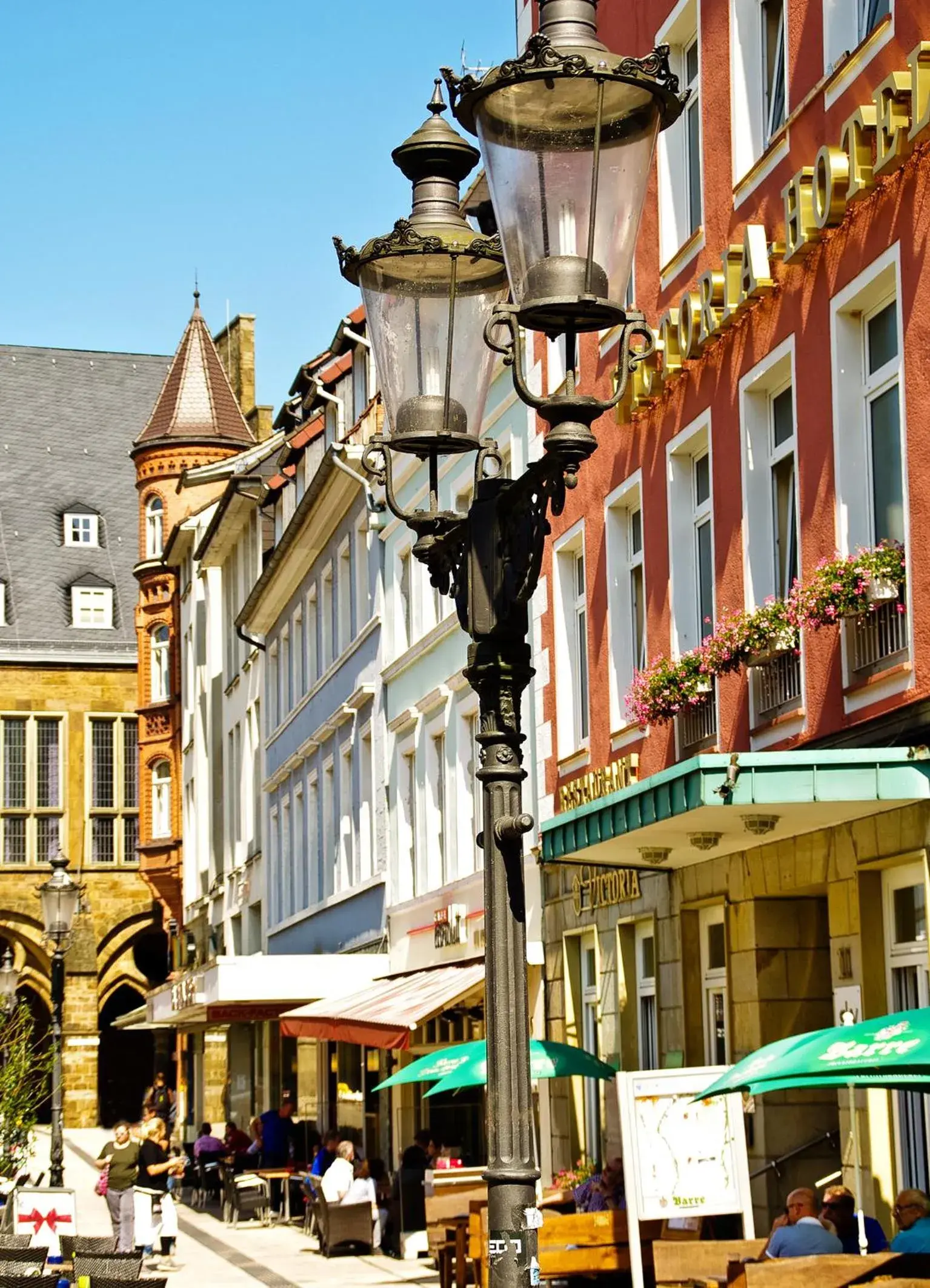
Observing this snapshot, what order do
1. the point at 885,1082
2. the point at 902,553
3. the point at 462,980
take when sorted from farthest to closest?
the point at 462,980
the point at 902,553
the point at 885,1082

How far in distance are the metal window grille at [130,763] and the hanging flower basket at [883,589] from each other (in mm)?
57601

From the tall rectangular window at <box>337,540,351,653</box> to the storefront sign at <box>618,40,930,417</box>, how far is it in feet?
53.1

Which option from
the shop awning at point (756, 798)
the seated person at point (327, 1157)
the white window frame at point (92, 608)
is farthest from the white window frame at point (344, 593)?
the white window frame at point (92, 608)

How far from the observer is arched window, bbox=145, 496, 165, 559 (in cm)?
5878

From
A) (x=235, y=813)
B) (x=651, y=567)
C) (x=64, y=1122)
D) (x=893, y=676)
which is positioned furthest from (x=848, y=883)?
(x=64, y=1122)

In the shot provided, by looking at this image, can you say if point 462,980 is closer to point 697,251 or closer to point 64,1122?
point 697,251

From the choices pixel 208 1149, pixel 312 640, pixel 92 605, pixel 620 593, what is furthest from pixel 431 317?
pixel 92 605

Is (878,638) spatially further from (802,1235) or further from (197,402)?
(197,402)

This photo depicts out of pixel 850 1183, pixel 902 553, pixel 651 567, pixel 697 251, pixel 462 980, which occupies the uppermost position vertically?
pixel 697 251

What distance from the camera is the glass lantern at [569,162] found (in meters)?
6.54

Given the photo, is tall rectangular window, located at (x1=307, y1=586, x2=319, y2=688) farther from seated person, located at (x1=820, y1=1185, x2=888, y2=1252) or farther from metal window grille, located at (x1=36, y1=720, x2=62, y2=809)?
metal window grille, located at (x1=36, y1=720, x2=62, y2=809)

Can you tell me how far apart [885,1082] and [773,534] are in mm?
5661

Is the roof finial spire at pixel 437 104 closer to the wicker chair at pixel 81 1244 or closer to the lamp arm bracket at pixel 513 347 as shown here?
the lamp arm bracket at pixel 513 347

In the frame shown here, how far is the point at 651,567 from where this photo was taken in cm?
1855
